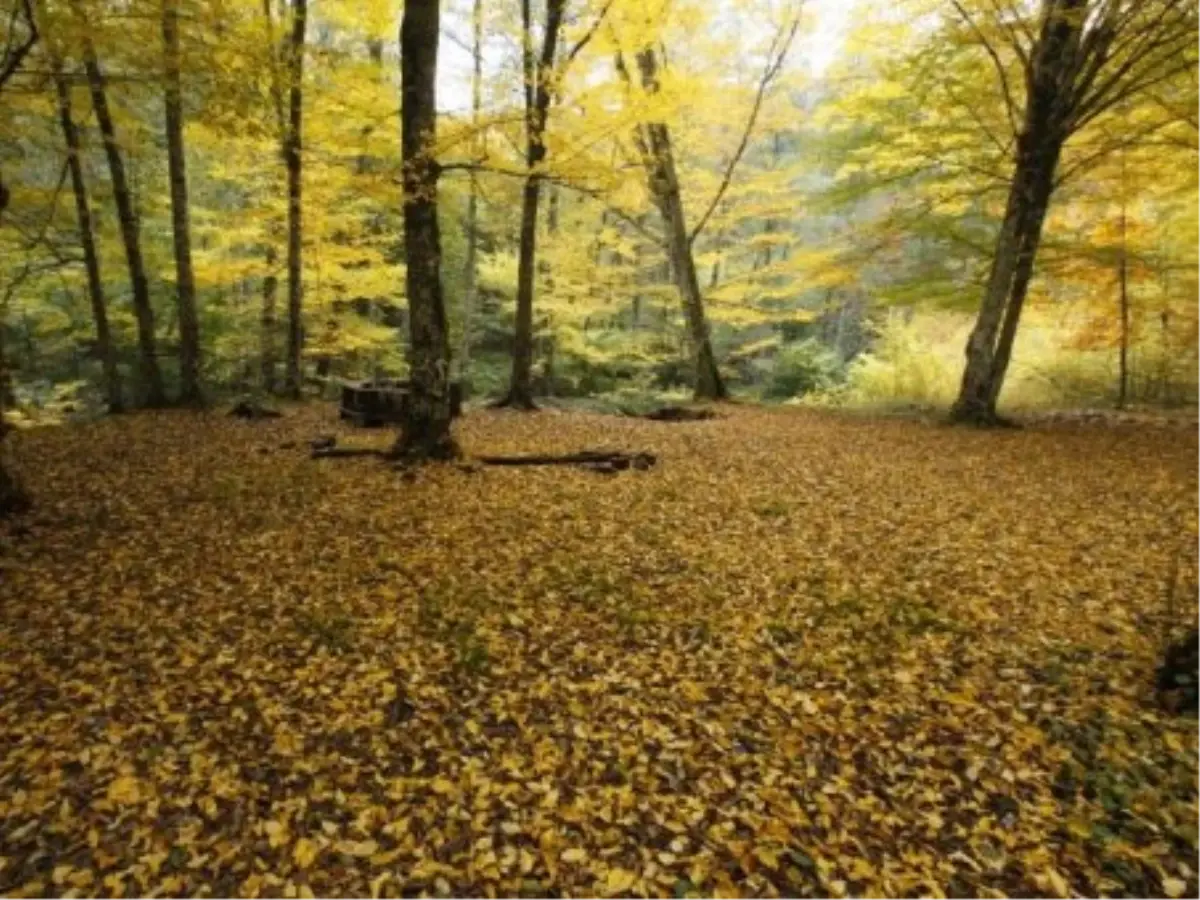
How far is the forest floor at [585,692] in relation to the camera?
10.1ft

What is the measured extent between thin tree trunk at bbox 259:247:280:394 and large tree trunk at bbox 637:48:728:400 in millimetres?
8139

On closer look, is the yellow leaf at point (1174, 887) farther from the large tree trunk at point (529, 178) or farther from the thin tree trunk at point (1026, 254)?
the thin tree trunk at point (1026, 254)

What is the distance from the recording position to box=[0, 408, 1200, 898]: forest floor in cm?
307

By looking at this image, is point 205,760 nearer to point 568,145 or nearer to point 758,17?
point 568,145

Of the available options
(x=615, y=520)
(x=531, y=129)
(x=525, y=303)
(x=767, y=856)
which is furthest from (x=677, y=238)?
(x=767, y=856)

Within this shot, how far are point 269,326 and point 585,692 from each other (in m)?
14.0

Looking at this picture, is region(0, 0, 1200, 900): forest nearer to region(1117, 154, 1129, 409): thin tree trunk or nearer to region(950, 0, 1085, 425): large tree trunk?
region(950, 0, 1085, 425): large tree trunk

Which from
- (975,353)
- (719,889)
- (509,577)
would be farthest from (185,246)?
→ (975,353)

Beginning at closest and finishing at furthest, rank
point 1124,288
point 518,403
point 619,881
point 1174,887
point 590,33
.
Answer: point 1174,887
point 619,881
point 590,33
point 518,403
point 1124,288

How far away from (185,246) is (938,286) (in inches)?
514

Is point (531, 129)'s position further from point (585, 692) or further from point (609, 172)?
point (585, 692)

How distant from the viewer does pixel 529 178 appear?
11.2 metres

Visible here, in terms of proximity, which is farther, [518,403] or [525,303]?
[518,403]

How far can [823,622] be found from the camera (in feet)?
16.2
